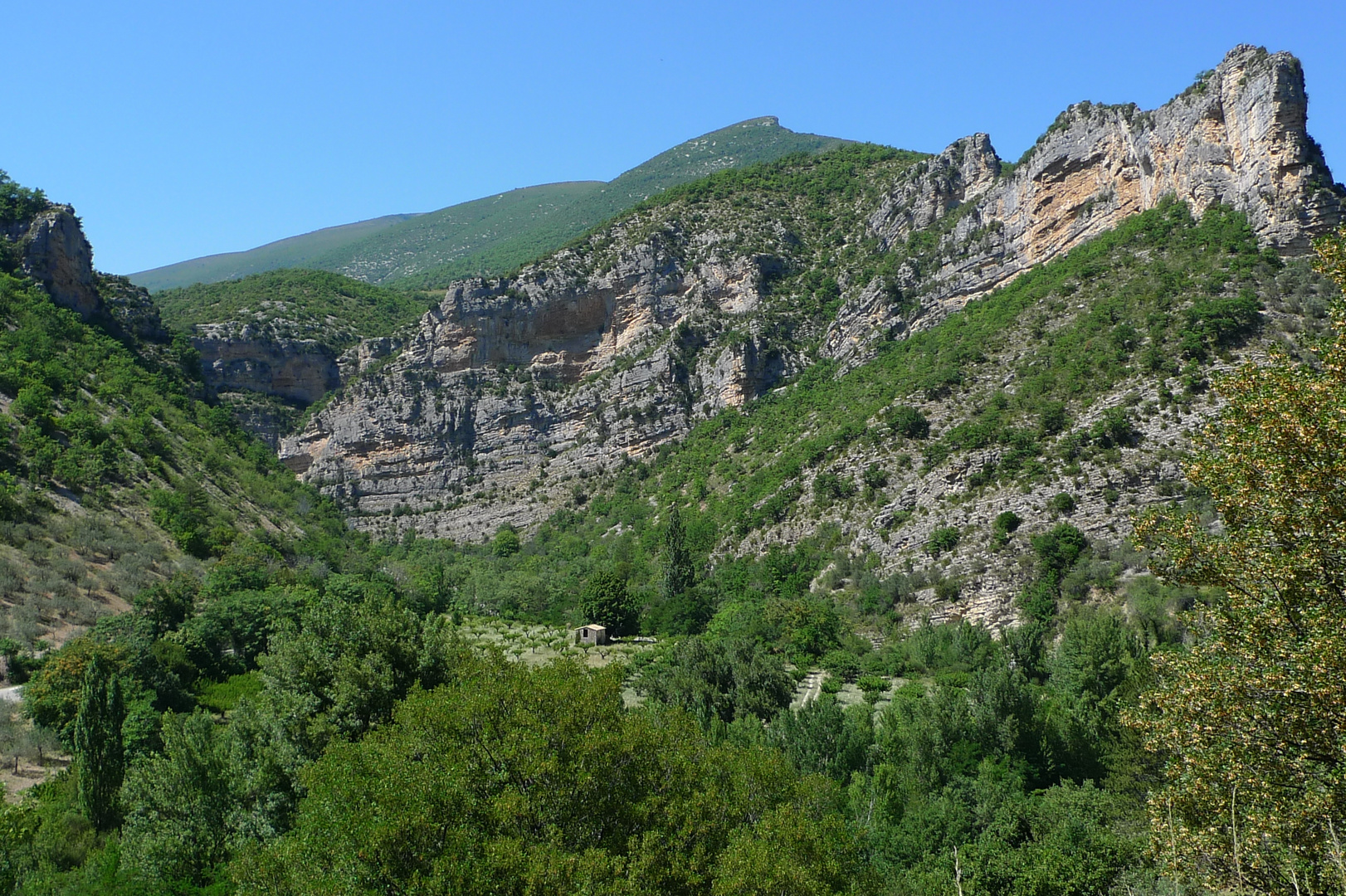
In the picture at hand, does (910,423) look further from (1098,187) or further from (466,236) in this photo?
(466,236)

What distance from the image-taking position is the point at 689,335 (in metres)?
80.8

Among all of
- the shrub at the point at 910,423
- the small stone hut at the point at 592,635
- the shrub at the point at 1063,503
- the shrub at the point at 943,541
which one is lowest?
the small stone hut at the point at 592,635

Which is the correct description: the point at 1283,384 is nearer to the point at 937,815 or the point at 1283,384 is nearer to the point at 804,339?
the point at 937,815

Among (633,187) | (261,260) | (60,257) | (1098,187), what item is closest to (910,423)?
(1098,187)

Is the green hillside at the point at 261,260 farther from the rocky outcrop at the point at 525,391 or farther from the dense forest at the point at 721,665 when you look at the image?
the dense forest at the point at 721,665

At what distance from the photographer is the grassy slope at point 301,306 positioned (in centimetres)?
9300

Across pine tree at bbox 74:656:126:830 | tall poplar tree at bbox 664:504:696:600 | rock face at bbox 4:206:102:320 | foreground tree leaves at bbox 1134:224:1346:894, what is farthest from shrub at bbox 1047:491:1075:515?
rock face at bbox 4:206:102:320

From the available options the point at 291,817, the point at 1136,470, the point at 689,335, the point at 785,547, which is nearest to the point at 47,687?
the point at 291,817

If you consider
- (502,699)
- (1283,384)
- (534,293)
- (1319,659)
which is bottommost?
(502,699)

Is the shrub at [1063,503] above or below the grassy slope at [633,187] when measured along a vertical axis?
below

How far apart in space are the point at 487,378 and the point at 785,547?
42368 millimetres

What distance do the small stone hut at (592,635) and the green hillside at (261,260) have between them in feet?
406

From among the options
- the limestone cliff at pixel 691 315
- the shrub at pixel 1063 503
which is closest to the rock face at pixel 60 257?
the limestone cliff at pixel 691 315

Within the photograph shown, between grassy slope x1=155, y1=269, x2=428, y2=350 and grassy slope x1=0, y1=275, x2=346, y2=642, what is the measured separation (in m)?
15.9
